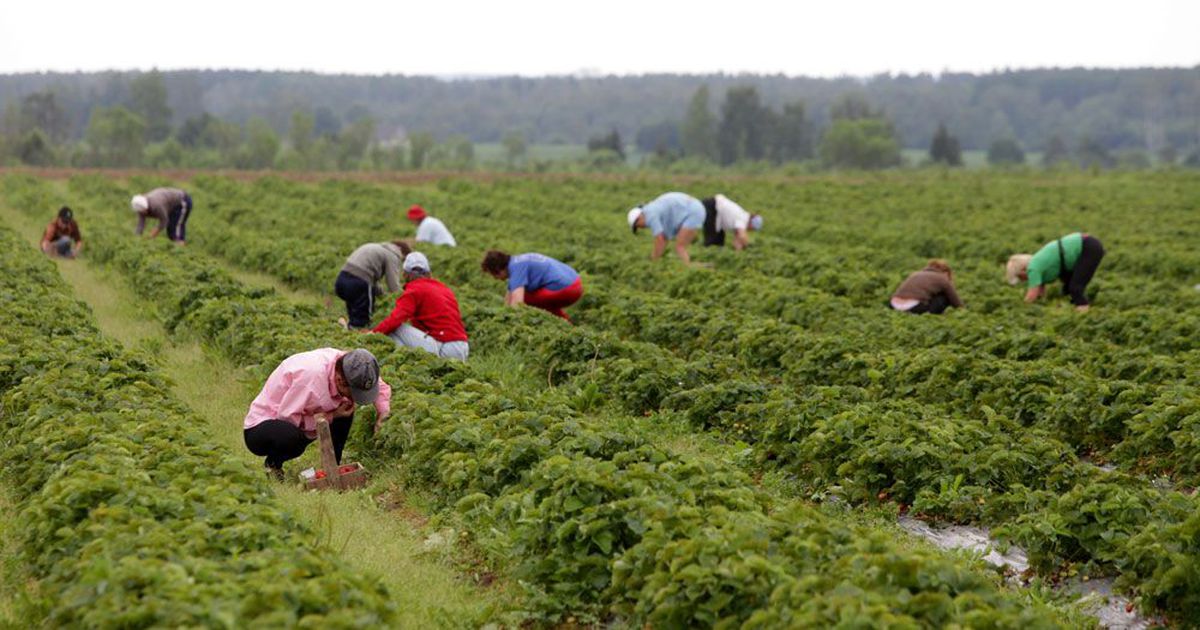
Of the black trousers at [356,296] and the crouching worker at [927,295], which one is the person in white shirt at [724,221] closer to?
the crouching worker at [927,295]

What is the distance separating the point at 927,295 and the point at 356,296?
7484 millimetres

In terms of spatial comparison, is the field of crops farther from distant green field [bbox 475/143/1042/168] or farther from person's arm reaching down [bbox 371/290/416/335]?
distant green field [bbox 475/143/1042/168]

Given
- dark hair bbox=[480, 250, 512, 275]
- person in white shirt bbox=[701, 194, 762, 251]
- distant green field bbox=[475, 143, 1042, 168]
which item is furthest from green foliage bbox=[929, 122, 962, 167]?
dark hair bbox=[480, 250, 512, 275]

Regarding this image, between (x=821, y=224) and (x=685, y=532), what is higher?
(x=685, y=532)

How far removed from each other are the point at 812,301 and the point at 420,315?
5.95 m

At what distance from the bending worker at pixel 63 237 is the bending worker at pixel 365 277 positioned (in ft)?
33.6

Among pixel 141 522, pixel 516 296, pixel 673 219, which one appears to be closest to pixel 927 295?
pixel 516 296

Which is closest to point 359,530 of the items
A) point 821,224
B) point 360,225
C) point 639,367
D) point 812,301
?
point 639,367

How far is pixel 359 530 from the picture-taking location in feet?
26.2

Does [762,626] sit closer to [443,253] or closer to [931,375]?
[931,375]

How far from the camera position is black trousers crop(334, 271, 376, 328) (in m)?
14.1

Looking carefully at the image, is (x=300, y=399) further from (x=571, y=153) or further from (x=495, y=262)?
(x=571, y=153)

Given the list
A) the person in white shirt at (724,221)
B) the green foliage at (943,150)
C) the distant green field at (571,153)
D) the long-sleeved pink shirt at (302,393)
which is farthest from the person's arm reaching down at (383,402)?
the distant green field at (571,153)

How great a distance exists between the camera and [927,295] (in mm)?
15953
